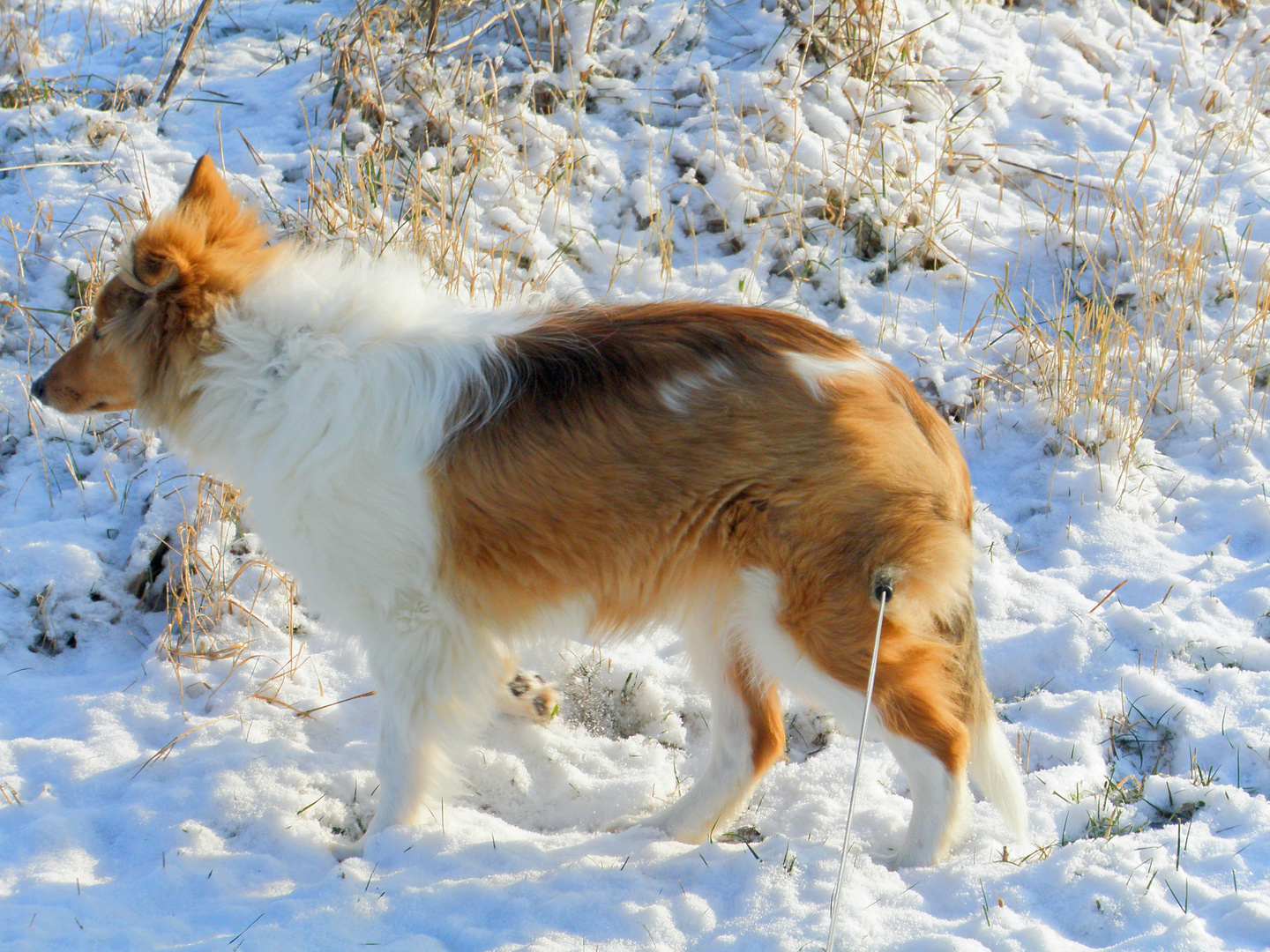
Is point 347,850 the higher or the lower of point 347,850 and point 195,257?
the lower

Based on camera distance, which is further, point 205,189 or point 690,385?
point 205,189

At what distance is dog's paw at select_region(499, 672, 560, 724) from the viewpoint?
157 inches

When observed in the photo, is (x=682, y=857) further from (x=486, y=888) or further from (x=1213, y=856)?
(x=1213, y=856)

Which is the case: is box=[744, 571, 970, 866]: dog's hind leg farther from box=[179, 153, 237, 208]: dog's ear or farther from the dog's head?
box=[179, 153, 237, 208]: dog's ear

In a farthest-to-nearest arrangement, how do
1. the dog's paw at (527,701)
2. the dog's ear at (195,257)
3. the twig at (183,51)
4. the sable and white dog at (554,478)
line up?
the twig at (183,51), the dog's paw at (527,701), the dog's ear at (195,257), the sable and white dog at (554,478)

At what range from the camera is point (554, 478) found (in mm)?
3018

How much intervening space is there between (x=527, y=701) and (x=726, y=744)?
2.84ft

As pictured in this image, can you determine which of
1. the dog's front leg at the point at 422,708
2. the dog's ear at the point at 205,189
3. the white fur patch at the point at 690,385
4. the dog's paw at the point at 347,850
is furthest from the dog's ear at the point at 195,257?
the dog's paw at the point at 347,850

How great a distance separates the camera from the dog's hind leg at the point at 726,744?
3459mm

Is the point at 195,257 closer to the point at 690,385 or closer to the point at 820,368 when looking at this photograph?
the point at 690,385

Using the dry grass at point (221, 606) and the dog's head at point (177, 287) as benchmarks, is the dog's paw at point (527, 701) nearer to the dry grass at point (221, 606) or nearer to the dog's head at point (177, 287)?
the dry grass at point (221, 606)

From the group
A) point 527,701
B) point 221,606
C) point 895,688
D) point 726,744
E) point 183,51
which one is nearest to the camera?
point 895,688

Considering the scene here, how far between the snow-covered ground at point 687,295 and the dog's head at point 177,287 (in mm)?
1269

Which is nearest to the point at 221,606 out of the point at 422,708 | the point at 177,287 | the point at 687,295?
the point at 422,708
